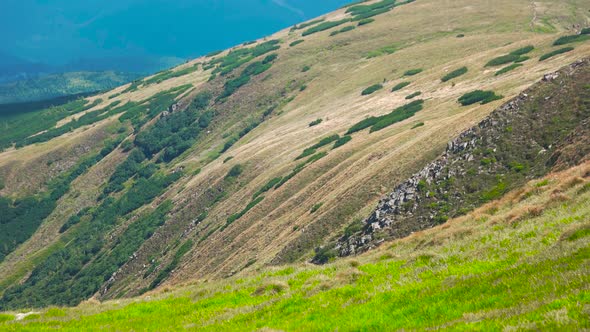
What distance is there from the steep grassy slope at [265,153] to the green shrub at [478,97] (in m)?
1.21

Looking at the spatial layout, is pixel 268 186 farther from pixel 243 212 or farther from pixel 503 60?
pixel 503 60

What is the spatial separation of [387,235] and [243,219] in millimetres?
33091

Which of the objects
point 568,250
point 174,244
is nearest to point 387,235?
point 568,250

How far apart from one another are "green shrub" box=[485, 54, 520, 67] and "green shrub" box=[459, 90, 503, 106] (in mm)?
17086

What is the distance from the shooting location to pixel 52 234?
5492 inches

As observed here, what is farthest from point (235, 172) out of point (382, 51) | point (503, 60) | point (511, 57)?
point (382, 51)

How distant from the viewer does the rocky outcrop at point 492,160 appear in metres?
37.6

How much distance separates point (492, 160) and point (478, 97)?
27.9 meters

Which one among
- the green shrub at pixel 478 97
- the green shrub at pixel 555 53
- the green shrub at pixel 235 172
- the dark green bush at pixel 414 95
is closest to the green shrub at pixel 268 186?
the green shrub at pixel 235 172

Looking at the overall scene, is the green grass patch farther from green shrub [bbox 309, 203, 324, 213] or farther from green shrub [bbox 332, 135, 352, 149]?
green shrub [bbox 309, 203, 324, 213]

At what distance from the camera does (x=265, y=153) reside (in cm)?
9969

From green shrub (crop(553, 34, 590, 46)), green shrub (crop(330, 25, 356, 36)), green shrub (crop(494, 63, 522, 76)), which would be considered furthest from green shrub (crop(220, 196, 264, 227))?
green shrub (crop(330, 25, 356, 36))

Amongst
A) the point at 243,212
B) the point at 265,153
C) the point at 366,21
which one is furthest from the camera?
the point at 366,21

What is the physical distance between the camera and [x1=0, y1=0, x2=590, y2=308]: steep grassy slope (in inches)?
2298
